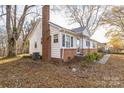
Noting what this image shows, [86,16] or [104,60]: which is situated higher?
[86,16]

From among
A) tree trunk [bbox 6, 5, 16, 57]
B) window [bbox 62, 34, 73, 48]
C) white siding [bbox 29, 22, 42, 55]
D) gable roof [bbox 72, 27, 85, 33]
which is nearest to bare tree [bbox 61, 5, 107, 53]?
gable roof [bbox 72, 27, 85, 33]

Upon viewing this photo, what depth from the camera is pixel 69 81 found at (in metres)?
4.22

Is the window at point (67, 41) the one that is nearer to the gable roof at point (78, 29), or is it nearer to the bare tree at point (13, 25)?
the gable roof at point (78, 29)

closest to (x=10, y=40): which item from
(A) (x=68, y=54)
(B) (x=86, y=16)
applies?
(A) (x=68, y=54)

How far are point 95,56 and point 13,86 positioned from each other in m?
4.51

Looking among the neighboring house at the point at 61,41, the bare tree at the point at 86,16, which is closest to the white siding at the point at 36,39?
the neighboring house at the point at 61,41

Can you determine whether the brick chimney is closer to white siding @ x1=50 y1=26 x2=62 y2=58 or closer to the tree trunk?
white siding @ x1=50 y1=26 x2=62 y2=58

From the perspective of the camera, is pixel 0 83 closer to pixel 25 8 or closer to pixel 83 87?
pixel 83 87

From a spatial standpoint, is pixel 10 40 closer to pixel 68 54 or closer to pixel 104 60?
pixel 68 54

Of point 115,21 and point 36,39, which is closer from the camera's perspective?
point 115,21
